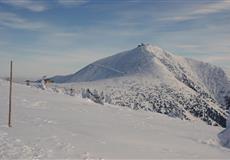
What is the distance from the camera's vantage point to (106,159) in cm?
1655

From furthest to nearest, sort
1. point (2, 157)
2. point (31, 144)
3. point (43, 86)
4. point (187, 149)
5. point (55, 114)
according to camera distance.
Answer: point (43, 86), point (55, 114), point (187, 149), point (31, 144), point (2, 157)

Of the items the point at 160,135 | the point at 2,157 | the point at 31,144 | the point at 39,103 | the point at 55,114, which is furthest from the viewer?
the point at 39,103

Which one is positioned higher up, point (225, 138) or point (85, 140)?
point (85, 140)

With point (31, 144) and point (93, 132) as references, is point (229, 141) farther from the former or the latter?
point (31, 144)

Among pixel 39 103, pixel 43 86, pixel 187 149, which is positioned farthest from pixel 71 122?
pixel 43 86

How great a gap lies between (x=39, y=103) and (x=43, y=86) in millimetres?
21755

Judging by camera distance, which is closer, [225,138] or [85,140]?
[85,140]

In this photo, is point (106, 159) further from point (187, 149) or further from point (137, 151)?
point (187, 149)

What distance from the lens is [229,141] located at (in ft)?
81.8

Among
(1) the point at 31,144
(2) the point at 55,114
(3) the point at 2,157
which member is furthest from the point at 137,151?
(2) the point at 55,114

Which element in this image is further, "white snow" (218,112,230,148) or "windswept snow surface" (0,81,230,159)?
"white snow" (218,112,230,148)

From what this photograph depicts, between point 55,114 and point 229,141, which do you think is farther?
point 55,114

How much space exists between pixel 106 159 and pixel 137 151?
2.90m

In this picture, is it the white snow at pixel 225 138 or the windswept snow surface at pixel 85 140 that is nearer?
the windswept snow surface at pixel 85 140
